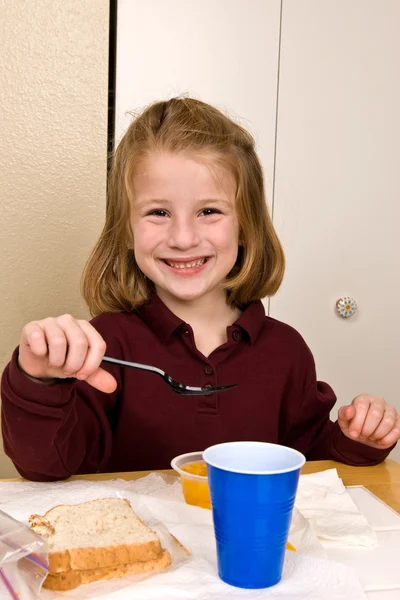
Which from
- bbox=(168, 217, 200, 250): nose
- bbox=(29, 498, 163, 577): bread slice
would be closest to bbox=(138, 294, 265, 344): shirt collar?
bbox=(168, 217, 200, 250): nose

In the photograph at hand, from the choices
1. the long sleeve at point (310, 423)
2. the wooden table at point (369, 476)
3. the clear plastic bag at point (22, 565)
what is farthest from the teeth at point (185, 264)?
the clear plastic bag at point (22, 565)

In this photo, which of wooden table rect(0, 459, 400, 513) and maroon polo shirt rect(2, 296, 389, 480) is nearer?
wooden table rect(0, 459, 400, 513)

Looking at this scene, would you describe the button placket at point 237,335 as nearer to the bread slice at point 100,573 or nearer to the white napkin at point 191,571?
the white napkin at point 191,571

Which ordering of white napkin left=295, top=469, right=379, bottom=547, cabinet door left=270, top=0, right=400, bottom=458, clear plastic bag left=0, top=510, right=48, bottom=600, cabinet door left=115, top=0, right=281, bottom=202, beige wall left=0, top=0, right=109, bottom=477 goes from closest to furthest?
clear plastic bag left=0, top=510, right=48, bottom=600 < white napkin left=295, top=469, right=379, bottom=547 < beige wall left=0, top=0, right=109, bottom=477 < cabinet door left=115, top=0, right=281, bottom=202 < cabinet door left=270, top=0, right=400, bottom=458

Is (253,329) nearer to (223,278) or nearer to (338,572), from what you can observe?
(223,278)

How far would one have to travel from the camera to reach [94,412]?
112cm

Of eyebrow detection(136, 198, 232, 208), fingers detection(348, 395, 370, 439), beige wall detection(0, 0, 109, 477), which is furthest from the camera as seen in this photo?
beige wall detection(0, 0, 109, 477)

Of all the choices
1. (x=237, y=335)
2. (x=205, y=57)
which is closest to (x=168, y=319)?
(x=237, y=335)

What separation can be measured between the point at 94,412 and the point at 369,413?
0.45 meters

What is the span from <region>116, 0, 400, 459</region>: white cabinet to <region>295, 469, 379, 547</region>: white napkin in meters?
0.99

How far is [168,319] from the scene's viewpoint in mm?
1234

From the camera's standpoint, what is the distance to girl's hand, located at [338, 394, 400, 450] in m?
1.09

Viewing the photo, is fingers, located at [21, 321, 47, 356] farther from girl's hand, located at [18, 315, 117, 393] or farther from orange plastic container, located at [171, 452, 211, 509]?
orange plastic container, located at [171, 452, 211, 509]

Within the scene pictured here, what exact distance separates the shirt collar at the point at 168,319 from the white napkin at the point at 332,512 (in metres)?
0.38
